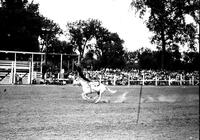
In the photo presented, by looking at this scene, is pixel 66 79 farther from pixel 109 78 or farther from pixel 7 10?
pixel 7 10

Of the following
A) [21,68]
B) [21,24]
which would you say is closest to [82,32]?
[21,24]

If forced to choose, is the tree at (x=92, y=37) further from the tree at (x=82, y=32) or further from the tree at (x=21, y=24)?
the tree at (x=21, y=24)

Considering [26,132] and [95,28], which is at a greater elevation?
[95,28]

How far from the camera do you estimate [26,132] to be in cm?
616

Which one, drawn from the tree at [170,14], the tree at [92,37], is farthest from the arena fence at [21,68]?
the tree at [170,14]

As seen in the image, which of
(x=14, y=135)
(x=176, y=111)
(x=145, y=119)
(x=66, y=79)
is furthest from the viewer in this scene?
(x=66, y=79)

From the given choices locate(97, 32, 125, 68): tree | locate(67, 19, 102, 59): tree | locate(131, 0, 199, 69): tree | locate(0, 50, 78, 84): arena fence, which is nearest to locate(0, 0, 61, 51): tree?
locate(67, 19, 102, 59): tree

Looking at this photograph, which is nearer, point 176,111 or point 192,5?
point 192,5

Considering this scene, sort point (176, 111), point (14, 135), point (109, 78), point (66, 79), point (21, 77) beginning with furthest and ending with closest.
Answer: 1. point (109, 78)
2. point (66, 79)
3. point (21, 77)
4. point (176, 111)
5. point (14, 135)

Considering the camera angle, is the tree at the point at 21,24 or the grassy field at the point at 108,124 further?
the tree at the point at 21,24

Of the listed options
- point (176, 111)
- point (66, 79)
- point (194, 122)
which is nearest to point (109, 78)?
point (66, 79)

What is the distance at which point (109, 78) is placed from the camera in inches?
1088

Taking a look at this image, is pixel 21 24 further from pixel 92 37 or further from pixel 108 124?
pixel 108 124

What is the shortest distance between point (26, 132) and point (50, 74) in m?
19.9
